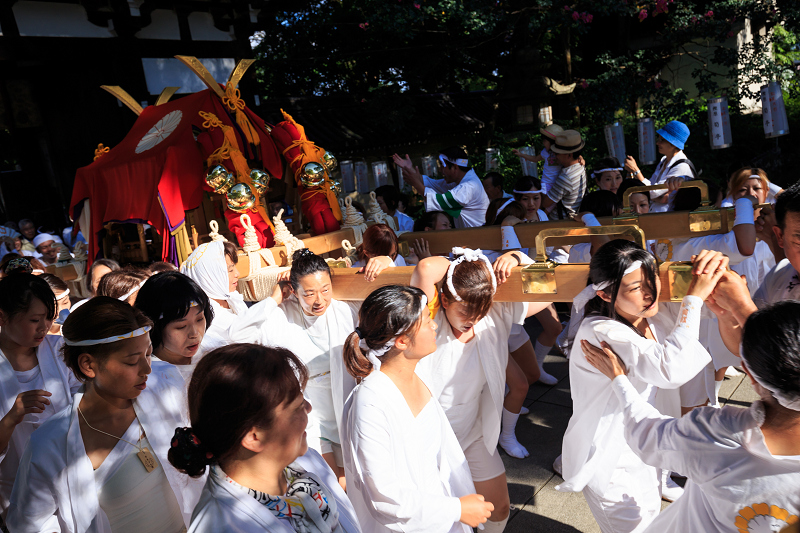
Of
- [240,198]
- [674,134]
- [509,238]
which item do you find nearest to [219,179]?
[240,198]

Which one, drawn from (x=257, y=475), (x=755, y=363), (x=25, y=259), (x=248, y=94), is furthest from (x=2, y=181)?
(x=755, y=363)

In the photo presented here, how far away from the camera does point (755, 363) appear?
129 centimetres

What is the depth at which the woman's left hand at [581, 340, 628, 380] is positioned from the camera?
6.42 ft

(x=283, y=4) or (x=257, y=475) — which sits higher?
(x=283, y=4)

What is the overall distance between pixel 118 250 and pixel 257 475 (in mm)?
4175

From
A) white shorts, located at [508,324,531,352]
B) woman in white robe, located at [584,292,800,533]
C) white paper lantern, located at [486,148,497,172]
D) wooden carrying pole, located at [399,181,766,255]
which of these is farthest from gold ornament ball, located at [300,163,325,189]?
white paper lantern, located at [486,148,497,172]

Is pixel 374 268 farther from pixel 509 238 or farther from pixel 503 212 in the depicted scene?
pixel 503 212

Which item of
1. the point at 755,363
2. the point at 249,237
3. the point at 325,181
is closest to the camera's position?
the point at 755,363

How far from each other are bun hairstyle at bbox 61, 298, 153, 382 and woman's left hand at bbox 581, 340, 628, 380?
5.41ft

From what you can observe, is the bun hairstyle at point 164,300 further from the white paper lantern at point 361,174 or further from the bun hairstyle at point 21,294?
the white paper lantern at point 361,174

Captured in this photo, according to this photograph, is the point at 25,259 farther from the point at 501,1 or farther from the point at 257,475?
the point at 501,1

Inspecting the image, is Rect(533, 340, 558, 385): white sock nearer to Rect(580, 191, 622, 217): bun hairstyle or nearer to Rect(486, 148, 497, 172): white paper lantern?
Rect(580, 191, 622, 217): bun hairstyle

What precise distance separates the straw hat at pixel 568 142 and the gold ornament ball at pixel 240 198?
150 inches

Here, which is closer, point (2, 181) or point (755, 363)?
point (755, 363)
